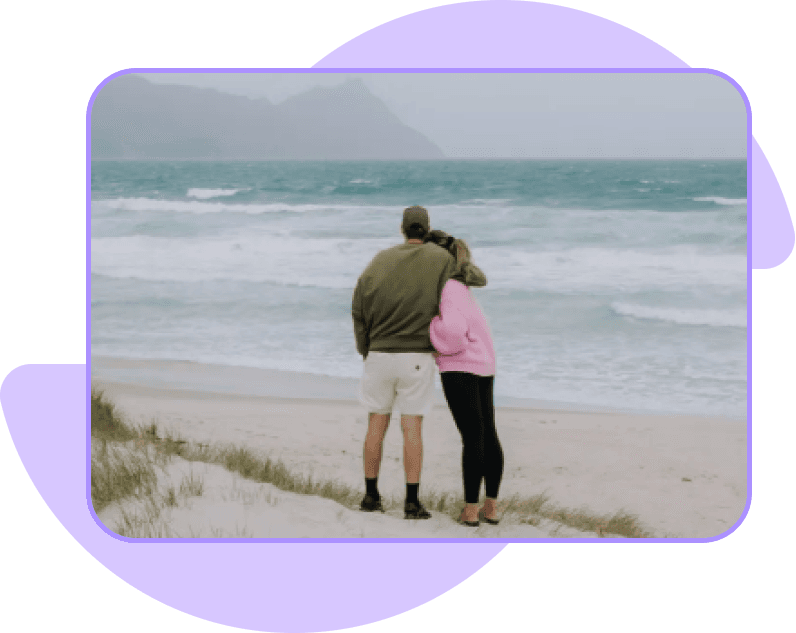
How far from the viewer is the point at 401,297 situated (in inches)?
208

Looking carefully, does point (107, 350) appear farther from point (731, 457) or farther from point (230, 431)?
point (731, 457)

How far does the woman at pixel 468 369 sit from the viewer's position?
5.22 m

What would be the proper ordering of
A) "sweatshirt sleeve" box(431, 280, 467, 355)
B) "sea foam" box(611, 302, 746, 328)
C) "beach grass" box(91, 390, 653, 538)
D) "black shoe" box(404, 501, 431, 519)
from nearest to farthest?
"sweatshirt sleeve" box(431, 280, 467, 355), "black shoe" box(404, 501, 431, 519), "beach grass" box(91, 390, 653, 538), "sea foam" box(611, 302, 746, 328)

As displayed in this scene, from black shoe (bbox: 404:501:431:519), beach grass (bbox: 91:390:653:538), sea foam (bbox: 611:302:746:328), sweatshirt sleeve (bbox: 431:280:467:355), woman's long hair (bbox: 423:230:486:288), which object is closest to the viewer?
sweatshirt sleeve (bbox: 431:280:467:355)

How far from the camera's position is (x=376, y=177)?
6625 mm

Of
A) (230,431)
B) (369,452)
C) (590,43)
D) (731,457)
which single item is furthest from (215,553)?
(590,43)

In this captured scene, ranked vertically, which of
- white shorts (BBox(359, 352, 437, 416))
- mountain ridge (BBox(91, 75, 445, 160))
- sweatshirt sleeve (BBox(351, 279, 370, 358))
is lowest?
white shorts (BBox(359, 352, 437, 416))

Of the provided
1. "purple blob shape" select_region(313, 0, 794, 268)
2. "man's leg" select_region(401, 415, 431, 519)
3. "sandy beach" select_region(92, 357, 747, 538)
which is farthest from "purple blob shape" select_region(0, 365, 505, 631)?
"purple blob shape" select_region(313, 0, 794, 268)

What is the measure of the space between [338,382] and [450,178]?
1.61 m

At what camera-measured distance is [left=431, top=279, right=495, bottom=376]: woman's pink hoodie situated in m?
5.20

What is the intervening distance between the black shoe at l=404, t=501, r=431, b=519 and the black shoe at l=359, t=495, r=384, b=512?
0.54ft

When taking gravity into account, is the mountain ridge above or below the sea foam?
above

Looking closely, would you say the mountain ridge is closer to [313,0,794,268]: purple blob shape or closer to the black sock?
[313,0,794,268]: purple blob shape

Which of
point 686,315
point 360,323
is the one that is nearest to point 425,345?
point 360,323
